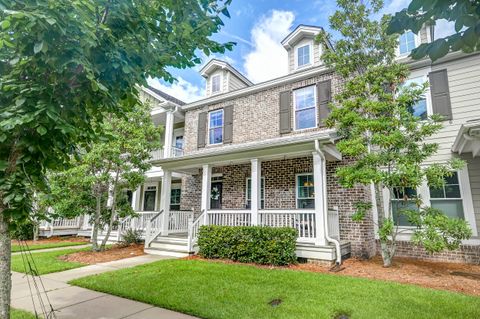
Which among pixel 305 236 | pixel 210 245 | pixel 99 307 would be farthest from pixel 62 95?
pixel 305 236

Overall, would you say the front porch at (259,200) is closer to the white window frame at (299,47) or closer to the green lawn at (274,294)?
the green lawn at (274,294)

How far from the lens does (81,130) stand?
310 centimetres

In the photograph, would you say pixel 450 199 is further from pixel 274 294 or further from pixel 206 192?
pixel 206 192

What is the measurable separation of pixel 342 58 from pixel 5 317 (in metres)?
8.77

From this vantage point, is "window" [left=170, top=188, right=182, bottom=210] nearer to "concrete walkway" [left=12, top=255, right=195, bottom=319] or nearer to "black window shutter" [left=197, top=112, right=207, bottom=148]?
"black window shutter" [left=197, top=112, right=207, bottom=148]

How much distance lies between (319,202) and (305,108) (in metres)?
4.22

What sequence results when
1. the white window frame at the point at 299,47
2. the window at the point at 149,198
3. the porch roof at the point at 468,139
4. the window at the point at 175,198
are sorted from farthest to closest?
the window at the point at 149,198 → the window at the point at 175,198 → the white window frame at the point at 299,47 → the porch roof at the point at 468,139

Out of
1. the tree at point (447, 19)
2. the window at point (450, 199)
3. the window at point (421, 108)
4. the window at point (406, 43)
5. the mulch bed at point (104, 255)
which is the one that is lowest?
the mulch bed at point (104, 255)

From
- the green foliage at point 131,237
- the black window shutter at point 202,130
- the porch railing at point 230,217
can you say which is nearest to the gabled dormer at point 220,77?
the black window shutter at point 202,130

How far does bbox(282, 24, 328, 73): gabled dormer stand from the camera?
10.9m

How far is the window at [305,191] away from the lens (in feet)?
31.4

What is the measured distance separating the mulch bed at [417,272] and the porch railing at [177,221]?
358 centimetres

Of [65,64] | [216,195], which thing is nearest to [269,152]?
[216,195]

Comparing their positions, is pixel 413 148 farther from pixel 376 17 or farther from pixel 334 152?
pixel 376 17
